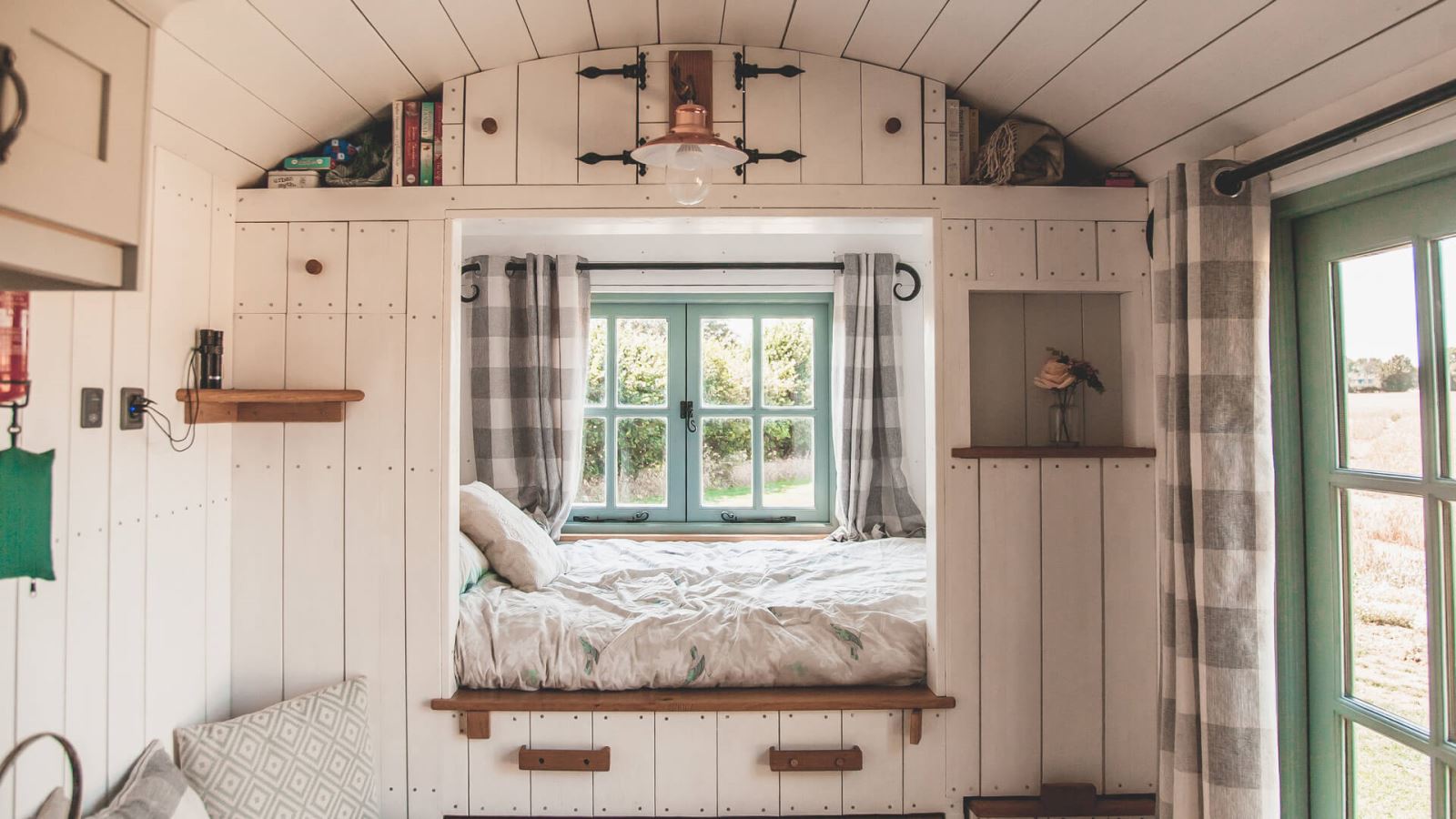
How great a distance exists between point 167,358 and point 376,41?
0.91 metres

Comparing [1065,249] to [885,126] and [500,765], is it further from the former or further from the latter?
[500,765]

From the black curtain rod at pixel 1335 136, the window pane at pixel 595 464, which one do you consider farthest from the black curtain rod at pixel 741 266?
the black curtain rod at pixel 1335 136

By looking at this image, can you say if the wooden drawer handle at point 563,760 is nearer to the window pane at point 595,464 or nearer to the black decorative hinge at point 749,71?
the window pane at point 595,464

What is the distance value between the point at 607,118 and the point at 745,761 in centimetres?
180

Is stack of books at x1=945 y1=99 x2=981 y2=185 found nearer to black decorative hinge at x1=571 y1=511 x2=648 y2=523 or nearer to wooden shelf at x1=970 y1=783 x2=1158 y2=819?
wooden shelf at x1=970 y1=783 x2=1158 y2=819

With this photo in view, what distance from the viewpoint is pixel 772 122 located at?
1.94 metres

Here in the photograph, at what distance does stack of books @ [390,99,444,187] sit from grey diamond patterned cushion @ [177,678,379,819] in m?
1.38

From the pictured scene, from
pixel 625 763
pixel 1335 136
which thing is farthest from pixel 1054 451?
pixel 625 763

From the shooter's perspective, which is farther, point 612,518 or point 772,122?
point 612,518

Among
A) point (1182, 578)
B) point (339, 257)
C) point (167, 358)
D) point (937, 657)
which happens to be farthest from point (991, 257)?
point (167, 358)

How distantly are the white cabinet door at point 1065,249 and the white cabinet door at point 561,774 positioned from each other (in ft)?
5.75

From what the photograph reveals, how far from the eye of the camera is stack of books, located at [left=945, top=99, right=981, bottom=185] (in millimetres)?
1968

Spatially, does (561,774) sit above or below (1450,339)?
below

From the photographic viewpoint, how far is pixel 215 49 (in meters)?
1.52
